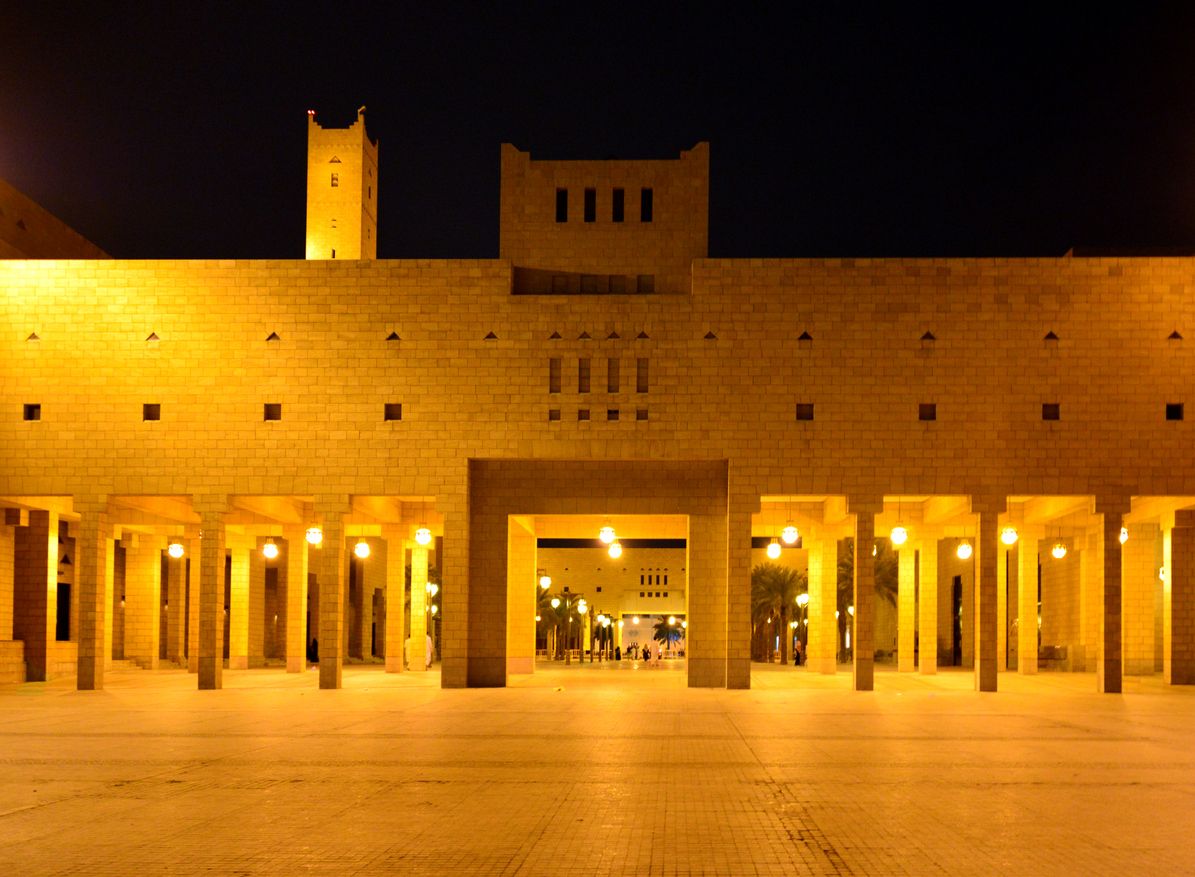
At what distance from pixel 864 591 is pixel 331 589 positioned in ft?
44.3

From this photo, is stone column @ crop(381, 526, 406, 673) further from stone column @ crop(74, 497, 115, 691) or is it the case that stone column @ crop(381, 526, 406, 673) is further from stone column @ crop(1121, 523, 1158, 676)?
stone column @ crop(1121, 523, 1158, 676)

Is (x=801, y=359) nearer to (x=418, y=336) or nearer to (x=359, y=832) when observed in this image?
(x=418, y=336)

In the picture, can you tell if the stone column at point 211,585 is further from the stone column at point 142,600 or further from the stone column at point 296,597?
the stone column at point 142,600

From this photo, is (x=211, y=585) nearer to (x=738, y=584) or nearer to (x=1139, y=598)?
(x=738, y=584)

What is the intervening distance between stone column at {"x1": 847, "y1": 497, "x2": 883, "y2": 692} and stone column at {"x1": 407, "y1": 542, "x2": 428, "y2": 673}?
14428mm

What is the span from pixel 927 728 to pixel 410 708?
34.4 feet

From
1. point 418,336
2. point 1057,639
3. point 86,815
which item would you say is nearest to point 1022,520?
point 1057,639

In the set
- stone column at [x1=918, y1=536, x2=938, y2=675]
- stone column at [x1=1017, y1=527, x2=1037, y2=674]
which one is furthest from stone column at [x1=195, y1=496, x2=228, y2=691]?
stone column at [x1=1017, y1=527, x2=1037, y2=674]

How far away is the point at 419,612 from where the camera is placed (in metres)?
44.7

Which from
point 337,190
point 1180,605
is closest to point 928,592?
point 1180,605

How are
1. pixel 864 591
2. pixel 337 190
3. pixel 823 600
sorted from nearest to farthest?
pixel 864 591
pixel 823 600
pixel 337 190

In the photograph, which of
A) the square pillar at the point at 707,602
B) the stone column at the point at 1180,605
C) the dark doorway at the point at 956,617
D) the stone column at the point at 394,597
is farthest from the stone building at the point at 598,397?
the dark doorway at the point at 956,617

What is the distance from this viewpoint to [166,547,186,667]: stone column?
159 ft

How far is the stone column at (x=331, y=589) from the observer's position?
34719 millimetres
